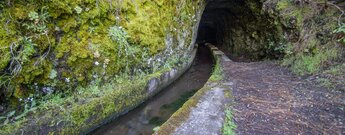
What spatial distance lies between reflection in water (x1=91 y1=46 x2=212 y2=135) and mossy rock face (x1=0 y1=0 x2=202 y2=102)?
939mm

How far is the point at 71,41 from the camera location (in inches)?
161

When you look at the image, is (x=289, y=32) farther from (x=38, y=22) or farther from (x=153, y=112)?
(x=38, y=22)

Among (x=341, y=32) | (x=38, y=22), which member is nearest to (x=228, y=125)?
(x=38, y=22)

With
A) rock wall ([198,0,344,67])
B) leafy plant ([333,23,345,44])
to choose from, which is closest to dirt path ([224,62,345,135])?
rock wall ([198,0,344,67])

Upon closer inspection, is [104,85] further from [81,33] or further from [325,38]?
[325,38]

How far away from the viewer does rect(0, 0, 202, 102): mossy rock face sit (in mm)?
3359

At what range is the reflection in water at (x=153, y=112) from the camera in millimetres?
4547

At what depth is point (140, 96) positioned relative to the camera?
17.6ft

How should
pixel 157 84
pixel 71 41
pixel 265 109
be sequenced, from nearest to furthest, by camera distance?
pixel 265 109 < pixel 71 41 < pixel 157 84

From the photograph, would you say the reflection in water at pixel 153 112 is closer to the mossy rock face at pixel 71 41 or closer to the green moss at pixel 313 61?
the mossy rock face at pixel 71 41

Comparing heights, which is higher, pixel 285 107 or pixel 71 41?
pixel 71 41

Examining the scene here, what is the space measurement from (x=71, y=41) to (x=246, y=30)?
25.3 feet

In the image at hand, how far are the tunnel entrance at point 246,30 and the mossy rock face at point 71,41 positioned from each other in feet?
13.4

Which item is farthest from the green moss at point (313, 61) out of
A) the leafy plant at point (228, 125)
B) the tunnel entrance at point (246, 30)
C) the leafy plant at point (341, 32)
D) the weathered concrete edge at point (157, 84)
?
the weathered concrete edge at point (157, 84)
